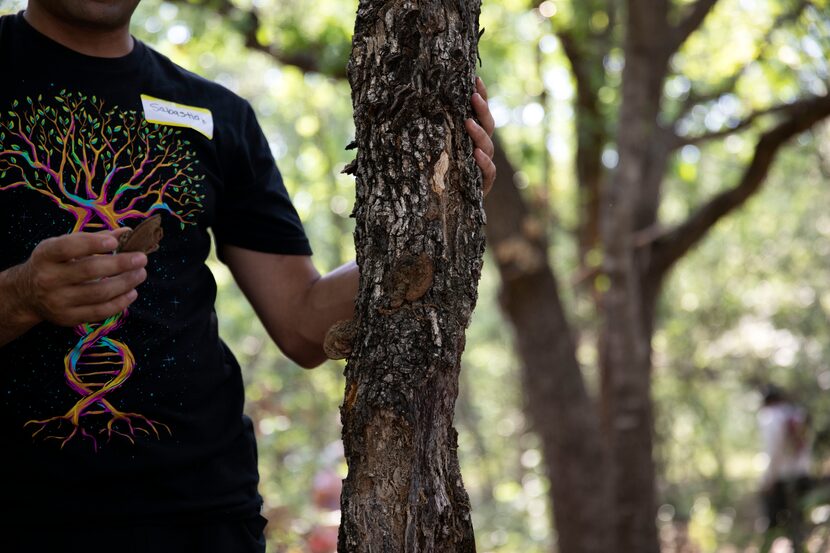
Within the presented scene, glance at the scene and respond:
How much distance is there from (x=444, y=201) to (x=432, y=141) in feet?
0.35

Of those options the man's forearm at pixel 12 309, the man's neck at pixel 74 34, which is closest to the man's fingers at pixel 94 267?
the man's forearm at pixel 12 309

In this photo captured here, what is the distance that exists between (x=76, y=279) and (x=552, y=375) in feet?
18.4

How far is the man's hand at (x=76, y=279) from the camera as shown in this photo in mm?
1441

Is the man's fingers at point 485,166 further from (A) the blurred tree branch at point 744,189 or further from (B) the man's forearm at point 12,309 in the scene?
(A) the blurred tree branch at point 744,189

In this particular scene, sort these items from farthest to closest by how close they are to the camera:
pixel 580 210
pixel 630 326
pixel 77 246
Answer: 1. pixel 580 210
2. pixel 630 326
3. pixel 77 246

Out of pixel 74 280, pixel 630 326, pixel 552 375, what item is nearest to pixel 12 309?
pixel 74 280

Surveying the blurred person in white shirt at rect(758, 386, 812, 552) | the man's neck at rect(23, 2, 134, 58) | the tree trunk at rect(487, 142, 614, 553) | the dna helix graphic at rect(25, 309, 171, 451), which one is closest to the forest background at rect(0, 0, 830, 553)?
the tree trunk at rect(487, 142, 614, 553)

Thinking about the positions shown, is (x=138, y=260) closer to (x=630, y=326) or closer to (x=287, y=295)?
(x=287, y=295)

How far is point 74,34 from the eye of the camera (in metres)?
1.85

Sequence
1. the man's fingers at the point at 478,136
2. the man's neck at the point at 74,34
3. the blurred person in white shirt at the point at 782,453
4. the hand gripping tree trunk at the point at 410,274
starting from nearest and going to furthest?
the hand gripping tree trunk at the point at 410,274, the man's fingers at the point at 478,136, the man's neck at the point at 74,34, the blurred person in white shirt at the point at 782,453

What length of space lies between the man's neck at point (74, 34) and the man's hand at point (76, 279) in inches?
21.4

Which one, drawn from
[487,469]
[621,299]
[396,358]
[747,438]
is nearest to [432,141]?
[396,358]

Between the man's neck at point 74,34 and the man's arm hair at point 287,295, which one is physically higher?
the man's neck at point 74,34

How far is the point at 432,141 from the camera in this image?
168 centimetres
